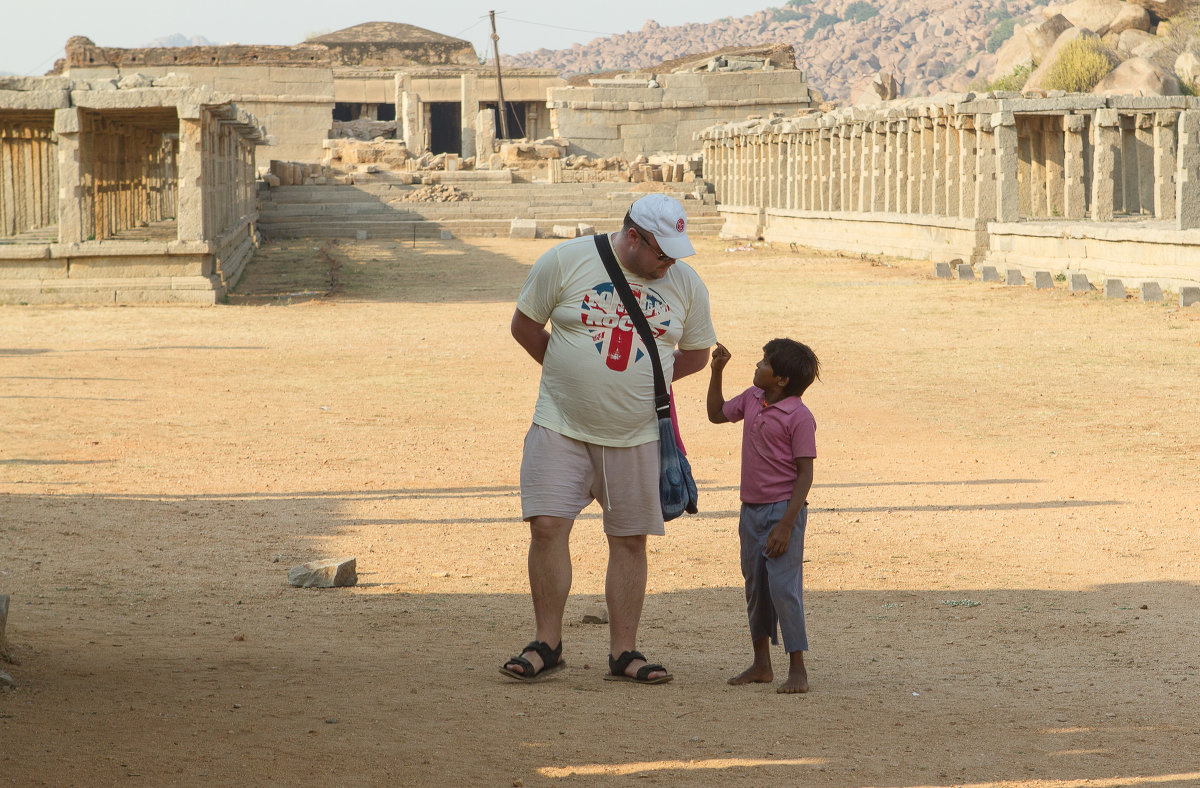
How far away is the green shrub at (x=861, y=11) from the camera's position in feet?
513

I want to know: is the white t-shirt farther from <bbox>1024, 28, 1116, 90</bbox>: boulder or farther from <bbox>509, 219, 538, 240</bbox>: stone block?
<bbox>1024, 28, 1116, 90</bbox>: boulder

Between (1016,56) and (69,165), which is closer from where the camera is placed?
(69,165)

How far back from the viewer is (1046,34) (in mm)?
67875

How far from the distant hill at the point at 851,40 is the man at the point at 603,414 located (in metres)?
117

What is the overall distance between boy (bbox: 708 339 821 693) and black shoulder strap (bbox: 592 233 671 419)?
33 centimetres

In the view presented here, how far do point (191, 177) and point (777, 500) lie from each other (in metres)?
16.2

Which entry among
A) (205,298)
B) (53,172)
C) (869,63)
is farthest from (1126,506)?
(869,63)

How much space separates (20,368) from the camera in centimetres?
1284

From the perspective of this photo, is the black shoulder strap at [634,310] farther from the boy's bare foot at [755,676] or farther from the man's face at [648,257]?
the boy's bare foot at [755,676]

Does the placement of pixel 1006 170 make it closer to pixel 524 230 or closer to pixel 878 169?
pixel 878 169

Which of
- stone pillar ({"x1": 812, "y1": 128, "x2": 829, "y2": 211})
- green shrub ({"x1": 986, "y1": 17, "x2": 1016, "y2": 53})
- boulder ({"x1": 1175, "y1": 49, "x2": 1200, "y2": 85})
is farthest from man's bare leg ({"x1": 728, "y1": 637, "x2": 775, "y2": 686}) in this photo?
green shrub ({"x1": 986, "y1": 17, "x2": 1016, "y2": 53})

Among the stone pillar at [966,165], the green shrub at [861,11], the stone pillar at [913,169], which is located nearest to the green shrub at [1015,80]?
the stone pillar at [913,169]

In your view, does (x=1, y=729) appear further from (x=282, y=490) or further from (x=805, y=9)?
(x=805, y=9)

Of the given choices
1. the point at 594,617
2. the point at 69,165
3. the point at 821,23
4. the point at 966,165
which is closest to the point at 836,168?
the point at 966,165
